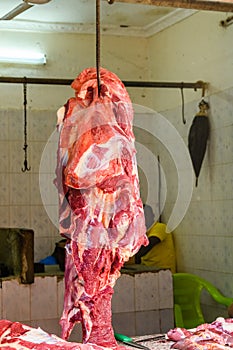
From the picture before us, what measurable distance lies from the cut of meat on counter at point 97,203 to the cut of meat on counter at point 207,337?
350 mm

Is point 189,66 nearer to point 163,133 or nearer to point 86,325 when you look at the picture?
point 163,133

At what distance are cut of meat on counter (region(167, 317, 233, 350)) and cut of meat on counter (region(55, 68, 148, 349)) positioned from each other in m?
0.35

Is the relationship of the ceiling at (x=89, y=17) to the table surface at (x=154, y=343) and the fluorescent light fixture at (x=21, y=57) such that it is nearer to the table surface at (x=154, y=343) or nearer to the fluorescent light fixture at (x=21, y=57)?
the fluorescent light fixture at (x=21, y=57)

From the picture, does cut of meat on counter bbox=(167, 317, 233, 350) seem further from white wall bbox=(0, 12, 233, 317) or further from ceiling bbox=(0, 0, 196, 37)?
ceiling bbox=(0, 0, 196, 37)

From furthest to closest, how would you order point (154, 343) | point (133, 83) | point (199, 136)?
point (199, 136)
point (133, 83)
point (154, 343)

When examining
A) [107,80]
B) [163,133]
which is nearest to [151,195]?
[163,133]

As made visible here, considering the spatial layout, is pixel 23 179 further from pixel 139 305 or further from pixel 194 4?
pixel 194 4

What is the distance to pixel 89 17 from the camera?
257 inches

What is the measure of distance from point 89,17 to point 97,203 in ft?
13.6

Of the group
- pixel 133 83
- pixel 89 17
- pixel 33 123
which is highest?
pixel 89 17

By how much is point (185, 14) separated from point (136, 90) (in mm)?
1034

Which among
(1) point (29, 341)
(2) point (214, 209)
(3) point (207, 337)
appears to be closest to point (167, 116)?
(2) point (214, 209)

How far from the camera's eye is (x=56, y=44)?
22.0 feet

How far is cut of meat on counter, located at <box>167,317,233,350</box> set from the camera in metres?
2.83
